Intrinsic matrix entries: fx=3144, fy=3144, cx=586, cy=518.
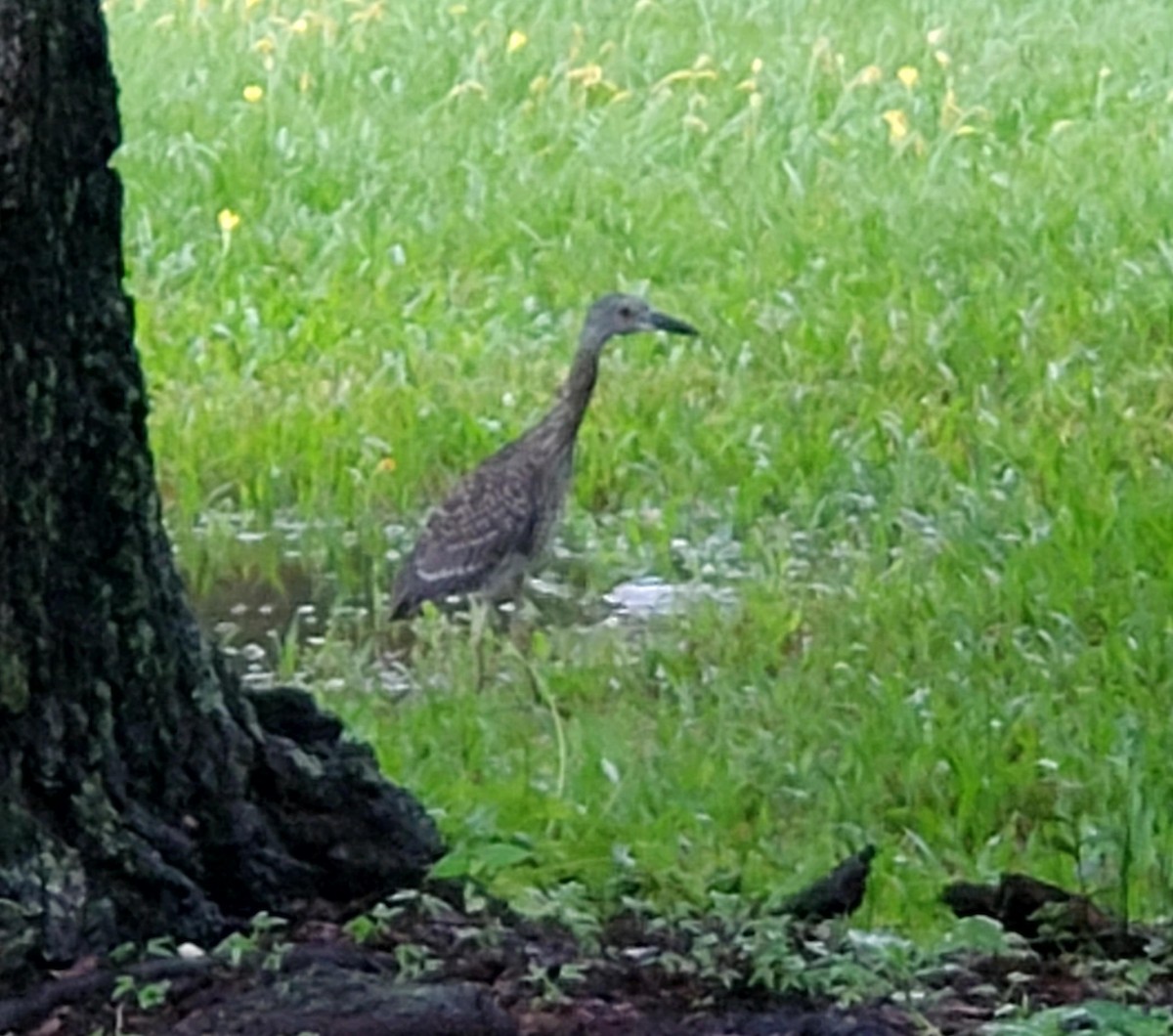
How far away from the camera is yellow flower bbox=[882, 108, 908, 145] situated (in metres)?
11.8

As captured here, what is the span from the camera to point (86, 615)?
173 inches

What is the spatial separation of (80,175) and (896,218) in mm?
6647

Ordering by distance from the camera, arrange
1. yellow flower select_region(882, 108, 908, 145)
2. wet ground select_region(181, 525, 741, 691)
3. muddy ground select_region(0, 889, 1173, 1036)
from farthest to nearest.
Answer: yellow flower select_region(882, 108, 908, 145), wet ground select_region(181, 525, 741, 691), muddy ground select_region(0, 889, 1173, 1036)

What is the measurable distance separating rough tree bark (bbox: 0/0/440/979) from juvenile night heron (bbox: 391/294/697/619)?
3.05 metres

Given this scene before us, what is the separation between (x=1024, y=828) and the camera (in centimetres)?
604

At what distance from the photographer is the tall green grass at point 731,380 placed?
6.20 metres

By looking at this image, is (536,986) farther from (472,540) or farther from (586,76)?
(586,76)

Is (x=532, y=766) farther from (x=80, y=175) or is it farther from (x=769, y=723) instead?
(x=80, y=175)

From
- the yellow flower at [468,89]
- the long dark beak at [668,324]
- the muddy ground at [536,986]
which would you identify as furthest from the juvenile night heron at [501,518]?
the yellow flower at [468,89]

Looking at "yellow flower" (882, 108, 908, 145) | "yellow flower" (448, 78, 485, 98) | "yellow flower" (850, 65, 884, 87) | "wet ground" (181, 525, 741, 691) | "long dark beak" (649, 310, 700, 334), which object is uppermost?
"yellow flower" (850, 65, 884, 87)

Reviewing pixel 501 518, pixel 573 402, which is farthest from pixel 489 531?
pixel 573 402

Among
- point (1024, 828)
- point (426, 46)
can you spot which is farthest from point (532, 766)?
point (426, 46)

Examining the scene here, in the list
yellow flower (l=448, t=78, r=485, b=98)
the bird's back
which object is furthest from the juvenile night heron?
yellow flower (l=448, t=78, r=485, b=98)

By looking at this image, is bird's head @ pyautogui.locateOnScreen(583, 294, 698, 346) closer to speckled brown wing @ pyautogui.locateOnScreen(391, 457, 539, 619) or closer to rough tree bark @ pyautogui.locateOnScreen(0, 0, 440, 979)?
speckled brown wing @ pyautogui.locateOnScreen(391, 457, 539, 619)
